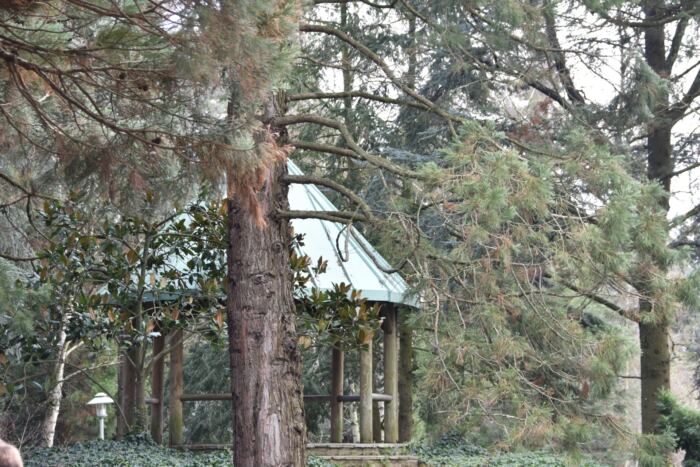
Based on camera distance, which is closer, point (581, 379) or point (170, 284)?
point (581, 379)

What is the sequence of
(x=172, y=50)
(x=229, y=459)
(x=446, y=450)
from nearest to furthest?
(x=172, y=50) → (x=229, y=459) → (x=446, y=450)

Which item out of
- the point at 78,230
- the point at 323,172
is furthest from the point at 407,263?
the point at 323,172

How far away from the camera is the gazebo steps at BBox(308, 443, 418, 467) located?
10664 mm

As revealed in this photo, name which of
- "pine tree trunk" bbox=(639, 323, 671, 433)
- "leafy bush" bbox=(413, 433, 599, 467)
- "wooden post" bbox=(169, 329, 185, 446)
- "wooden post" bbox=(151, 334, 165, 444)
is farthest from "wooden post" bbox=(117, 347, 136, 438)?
"pine tree trunk" bbox=(639, 323, 671, 433)

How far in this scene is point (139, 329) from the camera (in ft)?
33.2

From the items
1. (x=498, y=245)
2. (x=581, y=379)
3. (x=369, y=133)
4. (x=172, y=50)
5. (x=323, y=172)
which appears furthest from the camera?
(x=323, y=172)

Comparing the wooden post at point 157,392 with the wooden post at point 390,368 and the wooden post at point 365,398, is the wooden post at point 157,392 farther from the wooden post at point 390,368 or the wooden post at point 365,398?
the wooden post at point 390,368

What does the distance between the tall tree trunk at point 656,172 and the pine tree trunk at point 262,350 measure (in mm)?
6212

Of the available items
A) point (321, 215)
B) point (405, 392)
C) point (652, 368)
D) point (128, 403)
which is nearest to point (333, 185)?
point (321, 215)

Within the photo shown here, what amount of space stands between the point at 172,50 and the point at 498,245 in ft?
9.03

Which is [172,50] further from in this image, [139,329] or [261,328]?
[139,329]

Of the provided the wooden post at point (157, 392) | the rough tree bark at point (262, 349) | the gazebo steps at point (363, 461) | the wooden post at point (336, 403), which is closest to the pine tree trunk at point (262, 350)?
the rough tree bark at point (262, 349)

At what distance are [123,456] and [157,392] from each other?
6.86 feet

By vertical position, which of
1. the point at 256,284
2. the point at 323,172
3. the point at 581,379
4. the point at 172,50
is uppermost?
the point at 323,172
